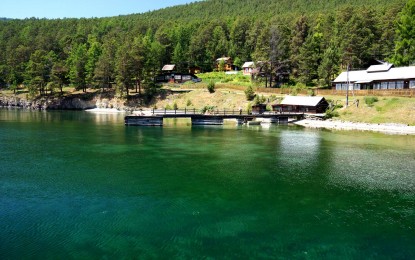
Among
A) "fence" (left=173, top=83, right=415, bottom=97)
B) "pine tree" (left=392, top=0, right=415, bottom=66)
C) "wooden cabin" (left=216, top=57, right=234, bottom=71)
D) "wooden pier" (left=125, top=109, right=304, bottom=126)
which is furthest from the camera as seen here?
"wooden cabin" (left=216, top=57, right=234, bottom=71)

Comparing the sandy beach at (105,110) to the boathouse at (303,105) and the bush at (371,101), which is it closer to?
the boathouse at (303,105)

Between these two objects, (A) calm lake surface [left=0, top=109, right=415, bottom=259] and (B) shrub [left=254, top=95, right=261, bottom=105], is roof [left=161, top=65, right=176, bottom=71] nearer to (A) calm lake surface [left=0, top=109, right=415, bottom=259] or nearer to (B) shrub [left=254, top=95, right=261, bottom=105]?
(B) shrub [left=254, top=95, right=261, bottom=105]

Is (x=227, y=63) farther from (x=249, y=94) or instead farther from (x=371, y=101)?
(x=371, y=101)

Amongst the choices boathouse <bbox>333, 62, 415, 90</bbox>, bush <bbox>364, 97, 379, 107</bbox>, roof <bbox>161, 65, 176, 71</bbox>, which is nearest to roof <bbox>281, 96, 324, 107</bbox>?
boathouse <bbox>333, 62, 415, 90</bbox>

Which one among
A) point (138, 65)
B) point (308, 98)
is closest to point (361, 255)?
point (308, 98)

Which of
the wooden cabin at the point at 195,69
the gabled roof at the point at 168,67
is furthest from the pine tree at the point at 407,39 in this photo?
the wooden cabin at the point at 195,69

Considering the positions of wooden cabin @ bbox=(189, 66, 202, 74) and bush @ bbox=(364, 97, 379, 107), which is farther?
wooden cabin @ bbox=(189, 66, 202, 74)
